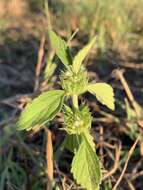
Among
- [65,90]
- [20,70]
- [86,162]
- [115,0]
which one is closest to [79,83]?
[65,90]

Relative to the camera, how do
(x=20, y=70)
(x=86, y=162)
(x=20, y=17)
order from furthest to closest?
1. (x=20, y=17)
2. (x=20, y=70)
3. (x=86, y=162)

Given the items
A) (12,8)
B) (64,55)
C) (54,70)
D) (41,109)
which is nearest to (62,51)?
(64,55)

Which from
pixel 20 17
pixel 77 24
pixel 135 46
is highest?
pixel 20 17

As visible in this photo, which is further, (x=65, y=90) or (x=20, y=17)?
(x=20, y=17)

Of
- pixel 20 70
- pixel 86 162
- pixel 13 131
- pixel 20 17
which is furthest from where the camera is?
pixel 20 17

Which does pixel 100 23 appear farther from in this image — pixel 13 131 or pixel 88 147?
pixel 88 147

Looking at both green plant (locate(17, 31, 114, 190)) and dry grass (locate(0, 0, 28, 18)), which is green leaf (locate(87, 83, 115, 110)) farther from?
dry grass (locate(0, 0, 28, 18))

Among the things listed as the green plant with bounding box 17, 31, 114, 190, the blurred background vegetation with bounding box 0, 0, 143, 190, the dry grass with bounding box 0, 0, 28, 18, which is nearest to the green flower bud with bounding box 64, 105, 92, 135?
the green plant with bounding box 17, 31, 114, 190
